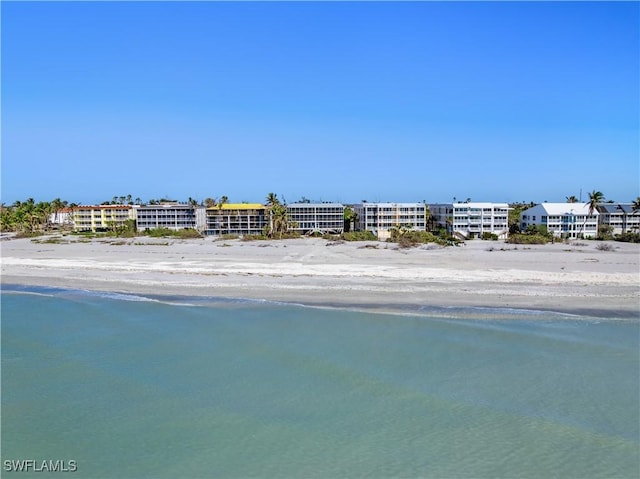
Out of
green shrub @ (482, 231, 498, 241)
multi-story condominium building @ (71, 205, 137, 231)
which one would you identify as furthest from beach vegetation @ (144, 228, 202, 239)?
green shrub @ (482, 231, 498, 241)

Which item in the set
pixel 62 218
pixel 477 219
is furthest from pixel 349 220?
pixel 62 218

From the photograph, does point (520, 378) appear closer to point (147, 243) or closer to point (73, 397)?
point (73, 397)

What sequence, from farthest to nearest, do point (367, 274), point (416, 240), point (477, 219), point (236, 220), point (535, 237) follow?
point (236, 220) → point (477, 219) → point (535, 237) → point (416, 240) → point (367, 274)

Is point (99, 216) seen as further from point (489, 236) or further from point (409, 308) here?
point (409, 308)

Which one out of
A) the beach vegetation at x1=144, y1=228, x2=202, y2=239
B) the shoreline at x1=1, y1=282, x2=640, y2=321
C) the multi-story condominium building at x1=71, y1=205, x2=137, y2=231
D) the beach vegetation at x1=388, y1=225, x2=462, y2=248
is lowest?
the shoreline at x1=1, y1=282, x2=640, y2=321

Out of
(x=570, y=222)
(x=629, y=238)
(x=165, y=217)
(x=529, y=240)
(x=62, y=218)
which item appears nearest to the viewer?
(x=529, y=240)

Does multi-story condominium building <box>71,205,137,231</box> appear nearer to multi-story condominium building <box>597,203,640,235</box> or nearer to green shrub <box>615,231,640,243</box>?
green shrub <box>615,231,640,243</box>
